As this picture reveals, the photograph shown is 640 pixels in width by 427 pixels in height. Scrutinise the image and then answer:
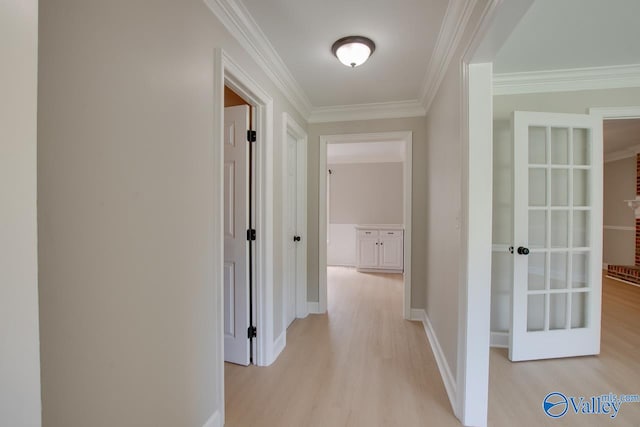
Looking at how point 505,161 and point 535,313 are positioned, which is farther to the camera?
point 505,161

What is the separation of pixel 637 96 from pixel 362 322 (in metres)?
3.26

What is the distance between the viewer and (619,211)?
541 cm

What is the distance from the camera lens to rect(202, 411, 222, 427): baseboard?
4.83 feet

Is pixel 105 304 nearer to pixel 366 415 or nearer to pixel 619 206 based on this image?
pixel 366 415

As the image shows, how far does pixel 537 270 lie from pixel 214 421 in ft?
8.94

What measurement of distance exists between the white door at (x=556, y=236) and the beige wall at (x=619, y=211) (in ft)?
14.5

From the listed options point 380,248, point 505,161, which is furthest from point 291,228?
point 380,248

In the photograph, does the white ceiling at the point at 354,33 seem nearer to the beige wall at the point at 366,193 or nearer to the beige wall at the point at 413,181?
the beige wall at the point at 413,181

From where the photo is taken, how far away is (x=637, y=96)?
2350mm

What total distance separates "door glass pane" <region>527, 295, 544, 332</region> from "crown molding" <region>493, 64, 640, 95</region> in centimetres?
187

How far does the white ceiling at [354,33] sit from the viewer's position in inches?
63.9

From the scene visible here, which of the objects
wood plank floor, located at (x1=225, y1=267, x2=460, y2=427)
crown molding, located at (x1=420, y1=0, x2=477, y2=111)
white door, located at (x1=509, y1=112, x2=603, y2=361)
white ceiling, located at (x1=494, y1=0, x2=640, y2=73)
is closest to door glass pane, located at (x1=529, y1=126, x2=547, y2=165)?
white door, located at (x1=509, y1=112, x2=603, y2=361)

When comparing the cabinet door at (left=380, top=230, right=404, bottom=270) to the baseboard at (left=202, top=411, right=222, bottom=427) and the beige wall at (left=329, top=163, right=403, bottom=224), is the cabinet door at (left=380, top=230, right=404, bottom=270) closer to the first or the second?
the beige wall at (left=329, top=163, right=403, bottom=224)

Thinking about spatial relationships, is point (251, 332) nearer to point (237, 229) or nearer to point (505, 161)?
point (237, 229)
